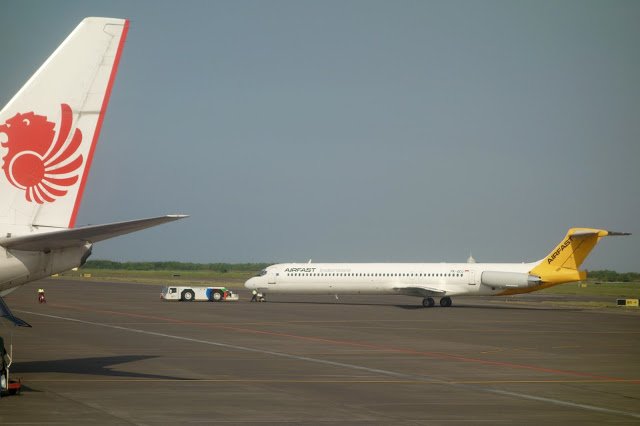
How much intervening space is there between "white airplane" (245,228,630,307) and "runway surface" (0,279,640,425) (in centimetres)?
1360

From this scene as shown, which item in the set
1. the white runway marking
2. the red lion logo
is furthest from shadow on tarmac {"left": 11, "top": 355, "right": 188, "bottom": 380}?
the red lion logo

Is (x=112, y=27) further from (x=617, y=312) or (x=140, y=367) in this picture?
(x=617, y=312)

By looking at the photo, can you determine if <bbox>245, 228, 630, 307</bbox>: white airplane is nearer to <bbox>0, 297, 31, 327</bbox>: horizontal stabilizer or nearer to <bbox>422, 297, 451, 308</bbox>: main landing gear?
<bbox>422, 297, 451, 308</bbox>: main landing gear

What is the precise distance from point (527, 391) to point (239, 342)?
16707 millimetres

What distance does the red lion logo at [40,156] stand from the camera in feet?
65.3

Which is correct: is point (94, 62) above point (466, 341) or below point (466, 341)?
above

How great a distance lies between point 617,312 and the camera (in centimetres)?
6950

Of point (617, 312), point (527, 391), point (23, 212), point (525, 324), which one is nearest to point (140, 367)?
point (23, 212)

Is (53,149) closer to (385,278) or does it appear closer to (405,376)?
(405,376)

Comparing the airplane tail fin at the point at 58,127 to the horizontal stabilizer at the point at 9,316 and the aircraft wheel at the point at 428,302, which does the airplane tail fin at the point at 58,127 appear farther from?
the aircraft wheel at the point at 428,302

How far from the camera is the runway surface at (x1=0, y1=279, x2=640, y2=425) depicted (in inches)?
794

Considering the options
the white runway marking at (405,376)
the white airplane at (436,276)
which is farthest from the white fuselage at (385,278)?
the white runway marking at (405,376)

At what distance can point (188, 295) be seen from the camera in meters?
81.1

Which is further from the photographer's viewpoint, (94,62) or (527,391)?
(527,391)
